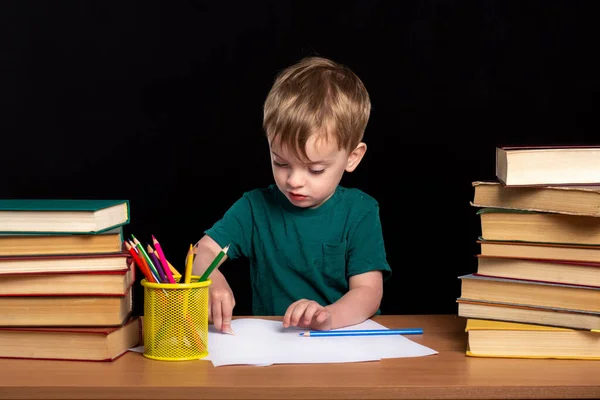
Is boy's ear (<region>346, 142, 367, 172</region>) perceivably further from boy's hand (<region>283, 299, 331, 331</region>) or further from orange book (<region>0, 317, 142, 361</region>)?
orange book (<region>0, 317, 142, 361</region>)

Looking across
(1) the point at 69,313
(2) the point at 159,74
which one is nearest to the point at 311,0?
(2) the point at 159,74

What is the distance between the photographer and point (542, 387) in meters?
1.29

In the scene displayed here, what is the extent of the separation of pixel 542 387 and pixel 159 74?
5.69 feet

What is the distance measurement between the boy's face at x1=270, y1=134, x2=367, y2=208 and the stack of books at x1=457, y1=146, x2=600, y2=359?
1.49 feet

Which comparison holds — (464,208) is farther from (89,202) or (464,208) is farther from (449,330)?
(89,202)

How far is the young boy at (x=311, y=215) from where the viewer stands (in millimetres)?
1901

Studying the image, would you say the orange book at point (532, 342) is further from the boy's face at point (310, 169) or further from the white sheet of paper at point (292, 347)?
the boy's face at point (310, 169)

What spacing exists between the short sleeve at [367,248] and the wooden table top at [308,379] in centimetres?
57

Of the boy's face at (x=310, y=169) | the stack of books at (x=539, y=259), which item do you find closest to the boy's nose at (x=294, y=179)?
the boy's face at (x=310, y=169)

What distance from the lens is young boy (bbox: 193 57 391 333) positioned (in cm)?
190

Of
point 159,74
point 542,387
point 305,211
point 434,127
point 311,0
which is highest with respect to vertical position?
point 311,0

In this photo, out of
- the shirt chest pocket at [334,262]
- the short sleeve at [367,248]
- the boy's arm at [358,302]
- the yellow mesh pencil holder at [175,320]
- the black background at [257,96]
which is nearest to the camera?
the yellow mesh pencil holder at [175,320]

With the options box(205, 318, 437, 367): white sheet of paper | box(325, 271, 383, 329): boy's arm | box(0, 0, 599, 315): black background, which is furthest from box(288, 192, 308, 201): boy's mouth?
box(0, 0, 599, 315): black background

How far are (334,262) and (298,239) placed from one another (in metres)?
0.10
